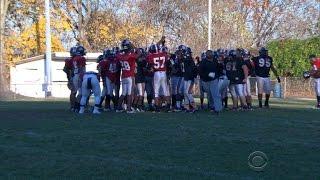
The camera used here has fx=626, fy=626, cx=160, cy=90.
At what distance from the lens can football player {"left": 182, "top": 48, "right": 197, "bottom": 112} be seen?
1862 cm

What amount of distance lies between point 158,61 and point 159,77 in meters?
0.48

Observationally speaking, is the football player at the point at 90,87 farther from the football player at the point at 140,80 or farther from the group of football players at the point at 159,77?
the football player at the point at 140,80

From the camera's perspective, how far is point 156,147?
10.6 metres

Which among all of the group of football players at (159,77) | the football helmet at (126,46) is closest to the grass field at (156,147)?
the group of football players at (159,77)

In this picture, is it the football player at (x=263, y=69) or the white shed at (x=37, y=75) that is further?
the white shed at (x=37, y=75)

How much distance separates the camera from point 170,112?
18.6 meters

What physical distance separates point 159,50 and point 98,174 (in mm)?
9976

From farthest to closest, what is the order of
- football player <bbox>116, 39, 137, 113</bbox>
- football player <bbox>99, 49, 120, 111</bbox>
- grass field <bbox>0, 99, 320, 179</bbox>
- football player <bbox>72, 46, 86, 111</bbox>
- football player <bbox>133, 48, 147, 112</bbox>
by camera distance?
1. football player <bbox>133, 48, 147, 112</bbox>
2. football player <bbox>99, 49, 120, 111</bbox>
3. football player <bbox>72, 46, 86, 111</bbox>
4. football player <bbox>116, 39, 137, 113</bbox>
5. grass field <bbox>0, 99, 320, 179</bbox>

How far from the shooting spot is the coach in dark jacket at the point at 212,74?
17594mm

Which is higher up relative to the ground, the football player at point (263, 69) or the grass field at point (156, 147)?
the football player at point (263, 69)

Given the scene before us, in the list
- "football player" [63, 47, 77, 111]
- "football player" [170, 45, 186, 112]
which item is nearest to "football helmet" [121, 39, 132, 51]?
"football player" [170, 45, 186, 112]

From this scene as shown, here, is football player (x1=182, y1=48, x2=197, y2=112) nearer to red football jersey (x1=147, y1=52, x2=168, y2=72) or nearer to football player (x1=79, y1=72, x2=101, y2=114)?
red football jersey (x1=147, y1=52, x2=168, y2=72)

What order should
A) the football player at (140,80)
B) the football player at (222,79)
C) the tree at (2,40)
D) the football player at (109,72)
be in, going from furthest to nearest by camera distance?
the tree at (2,40) < the football player at (222,79) < the football player at (140,80) < the football player at (109,72)

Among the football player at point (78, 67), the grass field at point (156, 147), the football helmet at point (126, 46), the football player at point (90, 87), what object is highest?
the football helmet at point (126, 46)
